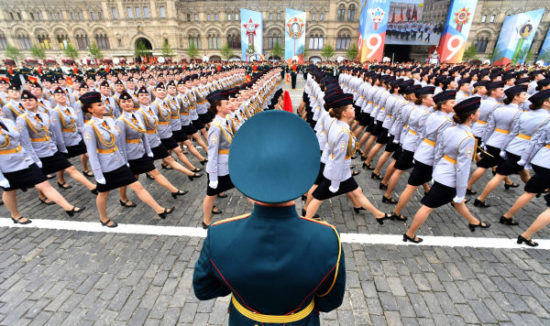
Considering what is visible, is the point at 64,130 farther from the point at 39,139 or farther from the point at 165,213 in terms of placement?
the point at 165,213

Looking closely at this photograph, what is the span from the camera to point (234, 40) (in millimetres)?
54969

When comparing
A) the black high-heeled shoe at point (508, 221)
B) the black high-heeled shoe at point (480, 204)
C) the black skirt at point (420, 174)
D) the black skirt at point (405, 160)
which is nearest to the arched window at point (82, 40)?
the black skirt at point (405, 160)

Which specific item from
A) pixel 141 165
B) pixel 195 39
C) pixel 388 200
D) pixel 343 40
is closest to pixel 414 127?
pixel 388 200

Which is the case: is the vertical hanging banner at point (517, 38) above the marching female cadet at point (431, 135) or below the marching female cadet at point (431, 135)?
above

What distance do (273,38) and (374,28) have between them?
25661 mm

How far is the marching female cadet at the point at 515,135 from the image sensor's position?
4.40 m

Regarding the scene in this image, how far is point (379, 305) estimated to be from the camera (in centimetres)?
302

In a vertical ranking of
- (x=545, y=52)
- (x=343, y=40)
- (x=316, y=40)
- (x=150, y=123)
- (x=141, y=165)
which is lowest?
(x=141, y=165)

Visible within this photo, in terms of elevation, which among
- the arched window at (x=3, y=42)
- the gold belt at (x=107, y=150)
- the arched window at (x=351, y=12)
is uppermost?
the arched window at (x=351, y=12)

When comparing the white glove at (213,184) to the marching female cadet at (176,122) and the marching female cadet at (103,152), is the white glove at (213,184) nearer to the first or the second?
the marching female cadet at (103,152)

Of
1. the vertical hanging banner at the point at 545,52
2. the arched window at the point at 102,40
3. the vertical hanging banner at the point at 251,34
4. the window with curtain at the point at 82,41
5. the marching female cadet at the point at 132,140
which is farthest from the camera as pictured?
the window with curtain at the point at 82,41

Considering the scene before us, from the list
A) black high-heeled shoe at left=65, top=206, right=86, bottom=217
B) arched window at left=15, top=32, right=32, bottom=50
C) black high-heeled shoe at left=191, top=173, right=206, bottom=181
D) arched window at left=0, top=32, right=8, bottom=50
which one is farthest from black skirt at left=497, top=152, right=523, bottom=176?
arched window at left=0, top=32, right=8, bottom=50

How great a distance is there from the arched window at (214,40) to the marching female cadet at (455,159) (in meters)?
59.3

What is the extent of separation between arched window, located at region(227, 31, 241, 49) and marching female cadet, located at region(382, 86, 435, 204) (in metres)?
56.5
